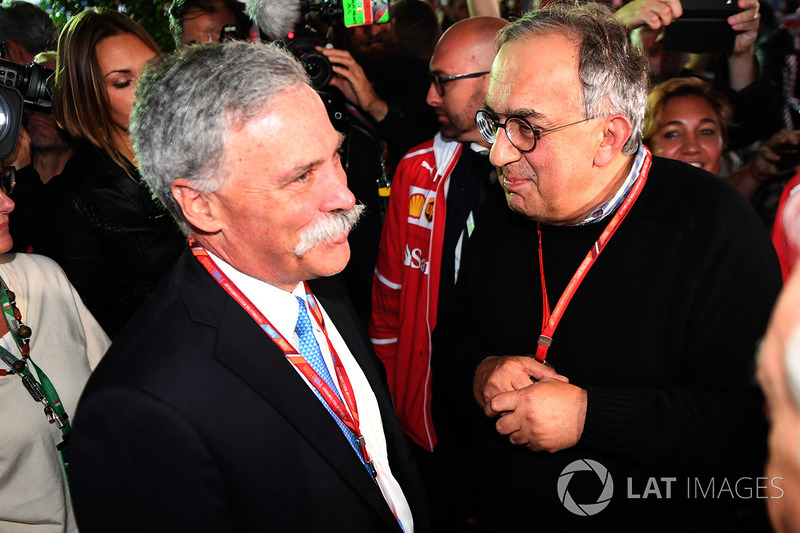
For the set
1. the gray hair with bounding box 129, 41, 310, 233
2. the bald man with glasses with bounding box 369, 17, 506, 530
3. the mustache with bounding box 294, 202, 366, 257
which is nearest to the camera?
the gray hair with bounding box 129, 41, 310, 233

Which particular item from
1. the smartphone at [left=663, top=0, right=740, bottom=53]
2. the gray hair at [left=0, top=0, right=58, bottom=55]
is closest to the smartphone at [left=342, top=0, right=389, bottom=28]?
the smartphone at [left=663, top=0, right=740, bottom=53]

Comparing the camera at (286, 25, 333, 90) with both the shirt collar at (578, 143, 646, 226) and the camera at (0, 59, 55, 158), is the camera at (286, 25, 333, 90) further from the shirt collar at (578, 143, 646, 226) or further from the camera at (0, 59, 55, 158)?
the shirt collar at (578, 143, 646, 226)

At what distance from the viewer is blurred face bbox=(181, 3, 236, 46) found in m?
3.37

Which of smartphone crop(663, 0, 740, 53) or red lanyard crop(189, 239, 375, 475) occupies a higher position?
smartphone crop(663, 0, 740, 53)

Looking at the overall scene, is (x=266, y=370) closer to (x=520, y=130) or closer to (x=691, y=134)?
(x=520, y=130)

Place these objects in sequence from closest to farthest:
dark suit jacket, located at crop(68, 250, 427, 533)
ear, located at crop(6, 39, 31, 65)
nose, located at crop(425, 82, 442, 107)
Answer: dark suit jacket, located at crop(68, 250, 427, 533)
nose, located at crop(425, 82, 442, 107)
ear, located at crop(6, 39, 31, 65)

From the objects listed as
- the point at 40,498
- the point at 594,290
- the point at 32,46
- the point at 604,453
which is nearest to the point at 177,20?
the point at 32,46

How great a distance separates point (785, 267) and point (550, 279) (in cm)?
67

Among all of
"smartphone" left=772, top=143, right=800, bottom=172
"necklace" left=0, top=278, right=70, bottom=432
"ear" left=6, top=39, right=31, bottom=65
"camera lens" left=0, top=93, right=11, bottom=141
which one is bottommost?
"necklace" left=0, top=278, right=70, bottom=432

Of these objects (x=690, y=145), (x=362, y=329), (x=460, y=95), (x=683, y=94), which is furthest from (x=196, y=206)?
(x=683, y=94)

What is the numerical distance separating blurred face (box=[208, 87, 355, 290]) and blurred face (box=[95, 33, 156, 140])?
1510 mm

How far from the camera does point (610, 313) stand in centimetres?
165

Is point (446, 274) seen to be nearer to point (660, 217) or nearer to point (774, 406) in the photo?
point (660, 217)

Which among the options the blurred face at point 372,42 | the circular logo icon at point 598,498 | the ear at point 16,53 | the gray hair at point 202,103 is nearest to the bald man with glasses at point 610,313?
the circular logo icon at point 598,498
